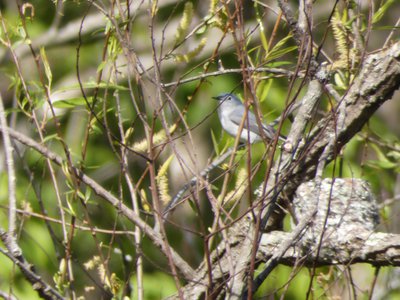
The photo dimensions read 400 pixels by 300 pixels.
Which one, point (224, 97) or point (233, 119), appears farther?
point (233, 119)

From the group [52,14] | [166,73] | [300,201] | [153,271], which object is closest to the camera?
[300,201]

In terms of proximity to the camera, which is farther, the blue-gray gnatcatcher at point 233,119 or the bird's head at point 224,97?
the blue-gray gnatcatcher at point 233,119

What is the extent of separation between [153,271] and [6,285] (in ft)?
2.32

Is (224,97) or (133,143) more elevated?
(224,97)

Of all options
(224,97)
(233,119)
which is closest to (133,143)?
(233,119)

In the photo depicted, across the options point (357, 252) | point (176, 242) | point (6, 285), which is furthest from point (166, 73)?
point (357, 252)

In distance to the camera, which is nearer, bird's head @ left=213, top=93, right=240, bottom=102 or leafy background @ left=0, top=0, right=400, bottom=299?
bird's head @ left=213, top=93, right=240, bottom=102

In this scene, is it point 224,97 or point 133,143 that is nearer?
point 224,97

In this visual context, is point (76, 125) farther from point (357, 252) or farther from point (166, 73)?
point (357, 252)

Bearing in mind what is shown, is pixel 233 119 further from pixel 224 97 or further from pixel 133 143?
pixel 224 97

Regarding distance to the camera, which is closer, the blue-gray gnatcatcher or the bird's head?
the bird's head

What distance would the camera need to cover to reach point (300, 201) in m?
2.65

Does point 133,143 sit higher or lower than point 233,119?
lower

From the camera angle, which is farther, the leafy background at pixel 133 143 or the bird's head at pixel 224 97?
the leafy background at pixel 133 143
